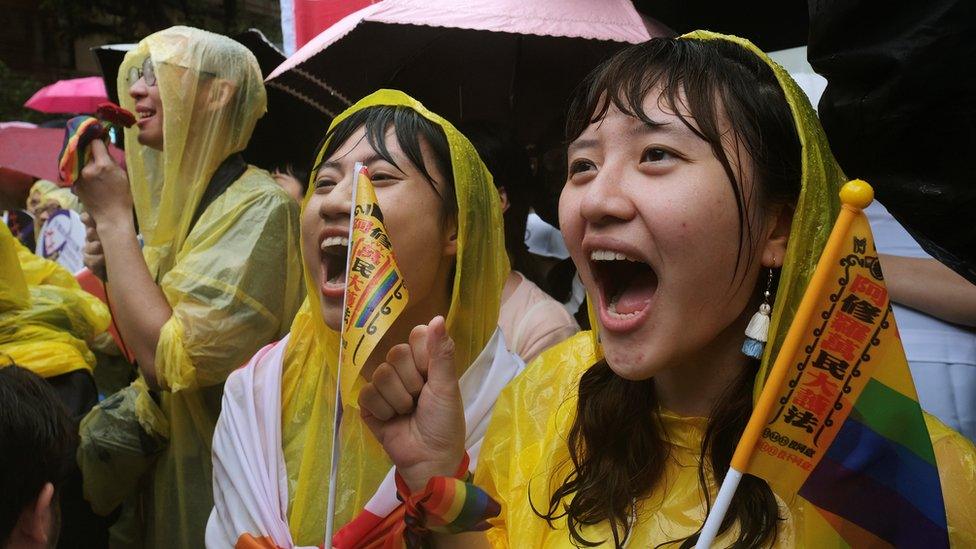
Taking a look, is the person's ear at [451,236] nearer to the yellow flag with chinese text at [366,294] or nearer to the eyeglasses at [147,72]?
the yellow flag with chinese text at [366,294]

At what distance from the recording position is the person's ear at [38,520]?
1.85 meters

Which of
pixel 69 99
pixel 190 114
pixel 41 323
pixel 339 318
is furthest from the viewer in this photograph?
pixel 69 99

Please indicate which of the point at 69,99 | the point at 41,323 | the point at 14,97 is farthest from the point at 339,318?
the point at 14,97

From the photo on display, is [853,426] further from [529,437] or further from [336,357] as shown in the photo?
[336,357]

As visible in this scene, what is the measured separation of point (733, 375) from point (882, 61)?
65cm

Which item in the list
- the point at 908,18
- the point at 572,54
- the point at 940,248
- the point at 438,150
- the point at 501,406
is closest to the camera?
the point at 908,18

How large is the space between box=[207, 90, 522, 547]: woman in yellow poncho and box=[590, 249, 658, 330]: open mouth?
0.65 metres

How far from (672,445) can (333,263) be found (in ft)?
3.18

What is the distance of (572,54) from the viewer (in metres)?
3.56

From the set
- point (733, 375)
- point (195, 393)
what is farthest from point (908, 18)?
point (195, 393)

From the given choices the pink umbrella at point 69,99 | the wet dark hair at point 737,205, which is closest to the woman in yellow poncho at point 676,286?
the wet dark hair at point 737,205

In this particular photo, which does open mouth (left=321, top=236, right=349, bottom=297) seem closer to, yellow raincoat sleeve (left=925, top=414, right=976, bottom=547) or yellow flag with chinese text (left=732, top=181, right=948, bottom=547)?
yellow flag with chinese text (left=732, top=181, right=948, bottom=547)

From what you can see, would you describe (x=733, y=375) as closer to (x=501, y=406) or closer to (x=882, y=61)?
(x=501, y=406)

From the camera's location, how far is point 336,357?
7.29 feet
